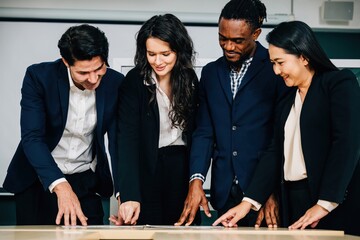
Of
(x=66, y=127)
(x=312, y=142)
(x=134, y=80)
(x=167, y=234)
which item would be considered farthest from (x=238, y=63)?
(x=167, y=234)

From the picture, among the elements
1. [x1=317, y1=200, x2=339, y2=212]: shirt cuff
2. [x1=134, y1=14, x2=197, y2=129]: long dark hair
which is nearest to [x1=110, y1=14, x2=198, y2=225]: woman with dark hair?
[x1=134, y1=14, x2=197, y2=129]: long dark hair

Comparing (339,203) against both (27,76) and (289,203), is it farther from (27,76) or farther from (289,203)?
(27,76)

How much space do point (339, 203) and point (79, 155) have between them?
1115 millimetres

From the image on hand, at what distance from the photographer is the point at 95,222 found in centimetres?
267

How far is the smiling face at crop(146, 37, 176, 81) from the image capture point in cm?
242

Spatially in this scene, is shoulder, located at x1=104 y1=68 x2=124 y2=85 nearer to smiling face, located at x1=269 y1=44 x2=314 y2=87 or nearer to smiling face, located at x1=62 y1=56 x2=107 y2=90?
smiling face, located at x1=62 y1=56 x2=107 y2=90

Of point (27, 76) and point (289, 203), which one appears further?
point (27, 76)

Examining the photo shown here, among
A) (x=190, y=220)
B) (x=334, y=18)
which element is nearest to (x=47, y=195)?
(x=190, y=220)

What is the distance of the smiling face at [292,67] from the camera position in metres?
2.20

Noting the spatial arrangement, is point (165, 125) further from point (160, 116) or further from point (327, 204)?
point (327, 204)

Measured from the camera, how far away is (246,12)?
248cm

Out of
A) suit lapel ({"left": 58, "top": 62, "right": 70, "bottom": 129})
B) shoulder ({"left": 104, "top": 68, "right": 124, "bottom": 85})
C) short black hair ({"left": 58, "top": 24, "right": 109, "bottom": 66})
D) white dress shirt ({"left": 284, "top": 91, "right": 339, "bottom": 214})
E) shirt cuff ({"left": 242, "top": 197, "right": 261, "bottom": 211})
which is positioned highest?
short black hair ({"left": 58, "top": 24, "right": 109, "bottom": 66})

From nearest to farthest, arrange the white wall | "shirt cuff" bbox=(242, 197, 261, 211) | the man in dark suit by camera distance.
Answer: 1. "shirt cuff" bbox=(242, 197, 261, 211)
2. the man in dark suit
3. the white wall

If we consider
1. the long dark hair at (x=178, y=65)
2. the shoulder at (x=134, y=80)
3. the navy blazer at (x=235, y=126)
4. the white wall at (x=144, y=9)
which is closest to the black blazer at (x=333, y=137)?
the navy blazer at (x=235, y=126)
